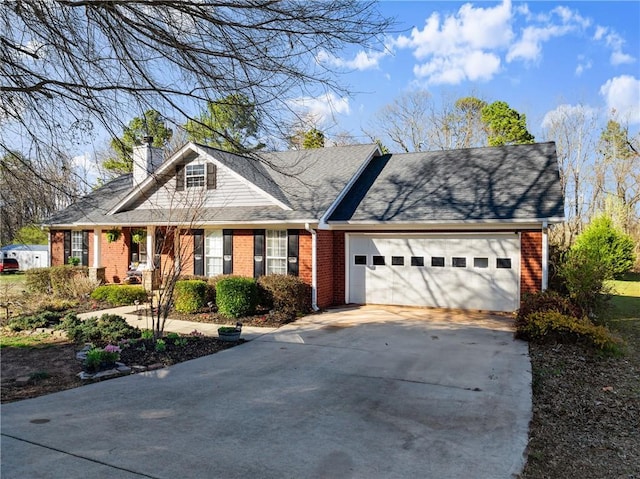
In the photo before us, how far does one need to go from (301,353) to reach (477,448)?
4.64 m

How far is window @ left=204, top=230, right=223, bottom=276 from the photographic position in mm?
16141

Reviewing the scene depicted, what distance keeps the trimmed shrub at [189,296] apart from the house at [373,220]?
3.12 feet

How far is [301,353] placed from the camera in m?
8.97

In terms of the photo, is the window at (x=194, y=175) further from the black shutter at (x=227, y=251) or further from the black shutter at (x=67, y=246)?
the black shutter at (x=67, y=246)

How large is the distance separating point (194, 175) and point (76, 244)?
25.2 feet

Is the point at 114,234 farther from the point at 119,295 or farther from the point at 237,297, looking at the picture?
the point at 237,297

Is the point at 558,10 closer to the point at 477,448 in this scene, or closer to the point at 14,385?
the point at 477,448

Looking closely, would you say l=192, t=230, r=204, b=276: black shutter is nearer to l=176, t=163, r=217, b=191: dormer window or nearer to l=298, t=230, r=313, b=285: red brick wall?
l=176, t=163, r=217, b=191: dormer window

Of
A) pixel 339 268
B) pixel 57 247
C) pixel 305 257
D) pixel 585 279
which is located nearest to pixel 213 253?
pixel 305 257

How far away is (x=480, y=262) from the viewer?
13500 mm

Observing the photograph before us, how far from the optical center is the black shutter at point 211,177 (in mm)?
16328

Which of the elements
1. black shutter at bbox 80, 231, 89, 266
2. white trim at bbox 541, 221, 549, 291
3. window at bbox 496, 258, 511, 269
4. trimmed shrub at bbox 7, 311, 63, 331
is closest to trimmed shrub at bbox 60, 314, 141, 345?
trimmed shrub at bbox 7, 311, 63, 331

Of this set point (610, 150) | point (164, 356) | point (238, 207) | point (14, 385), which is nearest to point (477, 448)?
point (164, 356)

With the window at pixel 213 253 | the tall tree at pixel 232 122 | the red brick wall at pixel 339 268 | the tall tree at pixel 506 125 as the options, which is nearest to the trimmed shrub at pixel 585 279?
the red brick wall at pixel 339 268
